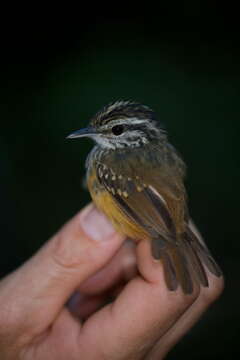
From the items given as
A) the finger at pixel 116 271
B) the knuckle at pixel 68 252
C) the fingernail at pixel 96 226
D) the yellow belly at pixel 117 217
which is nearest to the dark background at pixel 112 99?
the finger at pixel 116 271

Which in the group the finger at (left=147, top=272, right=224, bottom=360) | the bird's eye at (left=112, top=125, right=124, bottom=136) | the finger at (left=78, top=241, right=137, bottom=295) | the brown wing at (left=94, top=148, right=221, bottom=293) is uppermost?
the bird's eye at (left=112, top=125, right=124, bottom=136)

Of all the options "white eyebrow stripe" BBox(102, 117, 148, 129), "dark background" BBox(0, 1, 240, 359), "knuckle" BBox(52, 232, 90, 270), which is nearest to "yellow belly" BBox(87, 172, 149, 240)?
"knuckle" BBox(52, 232, 90, 270)

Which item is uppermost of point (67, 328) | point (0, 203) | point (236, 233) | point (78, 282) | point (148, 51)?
point (148, 51)

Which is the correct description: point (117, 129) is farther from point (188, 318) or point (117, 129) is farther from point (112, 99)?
point (112, 99)

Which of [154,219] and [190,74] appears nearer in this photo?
[154,219]

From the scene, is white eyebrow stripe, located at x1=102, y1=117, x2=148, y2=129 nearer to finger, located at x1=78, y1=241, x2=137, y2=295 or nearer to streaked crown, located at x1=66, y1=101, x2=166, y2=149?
streaked crown, located at x1=66, y1=101, x2=166, y2=149

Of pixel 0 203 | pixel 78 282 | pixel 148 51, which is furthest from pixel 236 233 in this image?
pixel 78 282

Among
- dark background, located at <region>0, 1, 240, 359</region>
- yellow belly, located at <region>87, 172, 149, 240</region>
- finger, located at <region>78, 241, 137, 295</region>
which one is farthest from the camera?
dark background, located at <region>0, 1, 240, 359</region>

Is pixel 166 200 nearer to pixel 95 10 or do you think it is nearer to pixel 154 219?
pixel 154 219
